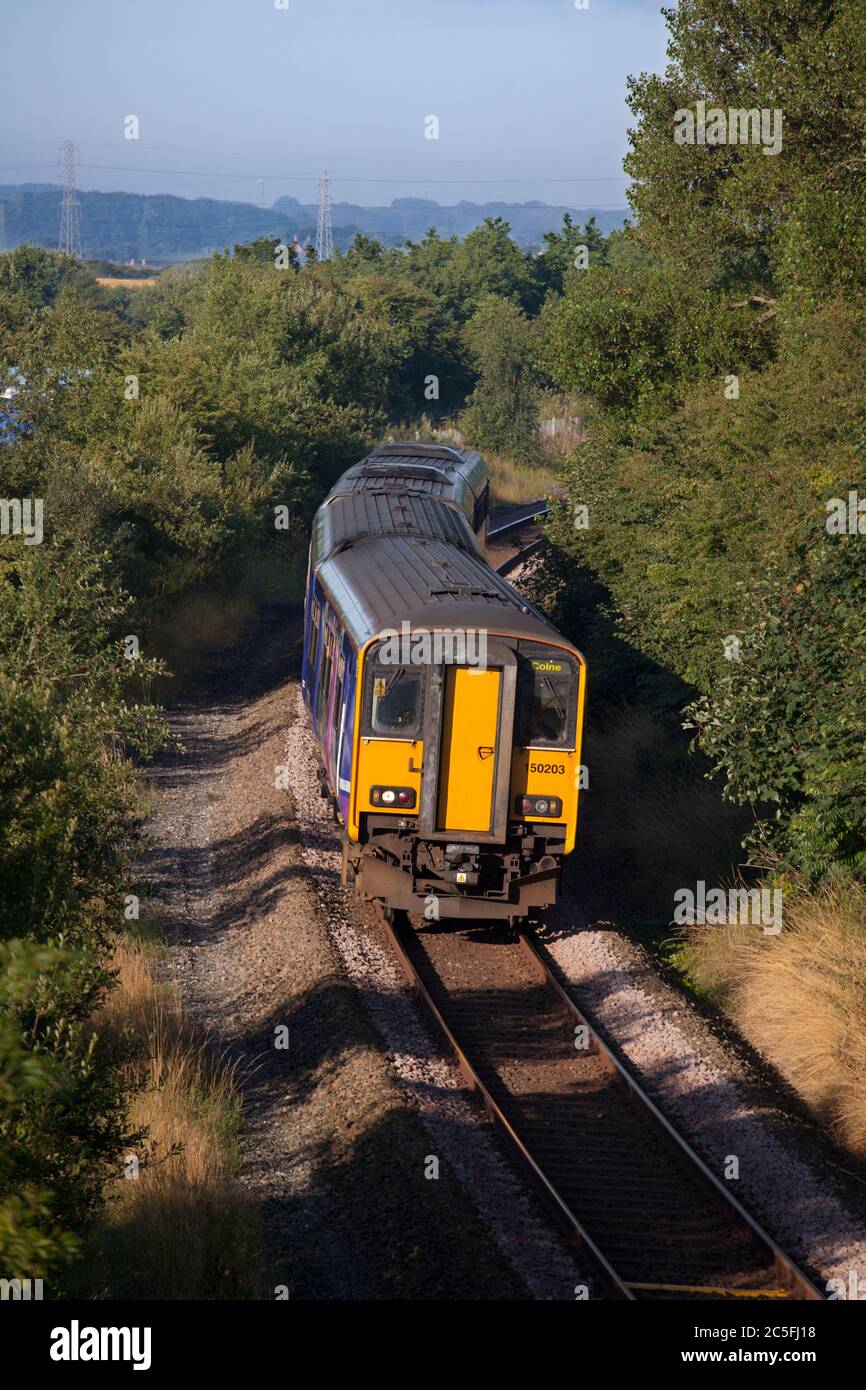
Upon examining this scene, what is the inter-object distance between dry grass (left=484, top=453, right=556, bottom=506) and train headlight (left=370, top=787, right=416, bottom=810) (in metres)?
30.0

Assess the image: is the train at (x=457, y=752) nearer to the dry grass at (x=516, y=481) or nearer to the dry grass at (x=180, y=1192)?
the dry grass at (x=180, y=1192)

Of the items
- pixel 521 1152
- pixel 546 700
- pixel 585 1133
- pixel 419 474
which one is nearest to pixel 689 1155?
pixel 585 1133

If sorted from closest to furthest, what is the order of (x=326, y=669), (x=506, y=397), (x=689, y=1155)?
1. (x=689, y=1155)
2. (x=326, y=669)
3. (x=506, y=397)

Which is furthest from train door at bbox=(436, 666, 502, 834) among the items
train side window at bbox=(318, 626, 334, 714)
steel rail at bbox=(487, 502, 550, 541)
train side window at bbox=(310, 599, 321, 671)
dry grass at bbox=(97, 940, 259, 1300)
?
steel rail at bbox=(487, 502, 550, 541)

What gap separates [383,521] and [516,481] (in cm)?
2766

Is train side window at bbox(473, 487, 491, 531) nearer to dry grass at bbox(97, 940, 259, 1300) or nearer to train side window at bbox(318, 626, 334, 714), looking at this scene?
train side window at bbox(318, 626, 334, 714)

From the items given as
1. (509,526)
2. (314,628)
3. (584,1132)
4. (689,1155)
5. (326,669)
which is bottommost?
(584,1132)

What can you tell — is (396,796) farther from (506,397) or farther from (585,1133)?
(506,397)

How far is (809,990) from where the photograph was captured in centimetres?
1155

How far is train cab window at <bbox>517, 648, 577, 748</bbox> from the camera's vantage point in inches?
479

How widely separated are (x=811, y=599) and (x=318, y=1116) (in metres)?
7.32

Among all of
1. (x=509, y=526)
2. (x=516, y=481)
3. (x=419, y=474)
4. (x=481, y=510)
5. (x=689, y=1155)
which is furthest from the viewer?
(x=516, y=481)

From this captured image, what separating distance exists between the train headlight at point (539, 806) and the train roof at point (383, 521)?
497 cm

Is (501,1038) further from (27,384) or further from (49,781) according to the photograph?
(27,384)
